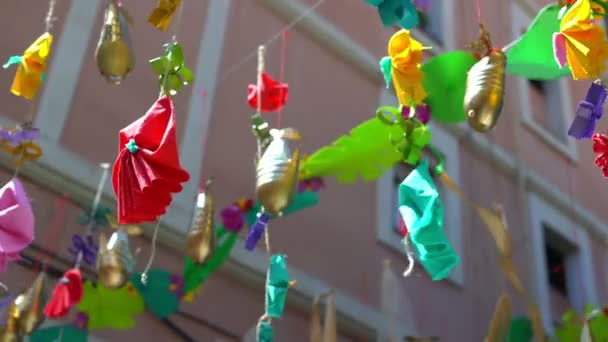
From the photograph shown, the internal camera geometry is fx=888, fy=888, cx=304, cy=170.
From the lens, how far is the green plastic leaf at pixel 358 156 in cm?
462

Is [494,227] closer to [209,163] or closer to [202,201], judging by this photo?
[202,201]

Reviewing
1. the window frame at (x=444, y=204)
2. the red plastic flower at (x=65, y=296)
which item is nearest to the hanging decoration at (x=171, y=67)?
the red plastic flower at (x=65, y=296)

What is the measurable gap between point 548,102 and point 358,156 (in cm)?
563

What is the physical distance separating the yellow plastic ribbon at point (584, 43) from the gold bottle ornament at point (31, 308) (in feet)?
8.44

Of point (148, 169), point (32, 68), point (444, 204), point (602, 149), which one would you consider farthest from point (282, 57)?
point (148, 169)

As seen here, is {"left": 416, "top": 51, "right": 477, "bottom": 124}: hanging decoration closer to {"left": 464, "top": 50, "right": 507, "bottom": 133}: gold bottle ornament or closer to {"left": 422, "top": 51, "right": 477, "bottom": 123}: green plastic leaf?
{"left": 422, "top": 51, "right": 477, "bottom": 123}: green plastic leaf

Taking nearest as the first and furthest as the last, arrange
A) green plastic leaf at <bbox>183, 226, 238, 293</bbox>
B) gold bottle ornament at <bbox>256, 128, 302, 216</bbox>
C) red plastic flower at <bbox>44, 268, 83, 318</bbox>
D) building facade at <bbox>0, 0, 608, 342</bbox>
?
1. gold bottle ornament at <bbox>256, 128, 302, 216</bbox>
2. red plastic flower at <bbox>44, 268, 83, 318</bbox>
3. green plastic leaf at <bbox>183, 226, 238, 293</bbox>
4. building facade at <bbox>0, 0, 608, 342</bbox>

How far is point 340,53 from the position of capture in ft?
23.9

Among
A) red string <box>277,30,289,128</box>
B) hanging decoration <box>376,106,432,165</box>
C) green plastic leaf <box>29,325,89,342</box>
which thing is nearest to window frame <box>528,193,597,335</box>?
red string <box>277,30,289,128</box>

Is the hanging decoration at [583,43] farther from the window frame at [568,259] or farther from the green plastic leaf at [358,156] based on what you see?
the window frame at [568,259]

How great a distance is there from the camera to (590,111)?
3.03 meters

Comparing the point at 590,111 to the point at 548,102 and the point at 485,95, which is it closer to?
the point at 485,95

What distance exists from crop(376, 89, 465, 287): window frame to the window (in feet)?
3.08

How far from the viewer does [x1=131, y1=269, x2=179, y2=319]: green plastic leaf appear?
200 inches
